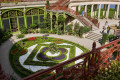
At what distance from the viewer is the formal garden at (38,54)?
41.5 ft

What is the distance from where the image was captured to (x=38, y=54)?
49.4 ft

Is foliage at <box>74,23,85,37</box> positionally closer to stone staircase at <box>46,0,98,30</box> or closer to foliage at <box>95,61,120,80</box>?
stone staircase at <box>46,0,98,30</box>

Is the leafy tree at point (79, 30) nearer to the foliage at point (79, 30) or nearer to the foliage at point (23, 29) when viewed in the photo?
the foliage at point (79, 30)

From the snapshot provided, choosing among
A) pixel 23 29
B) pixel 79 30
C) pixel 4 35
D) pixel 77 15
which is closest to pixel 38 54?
pixel 4 35

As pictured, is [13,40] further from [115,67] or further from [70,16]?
[115,67]

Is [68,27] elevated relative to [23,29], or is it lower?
elevated

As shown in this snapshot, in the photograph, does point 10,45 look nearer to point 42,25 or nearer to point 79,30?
point 42,25

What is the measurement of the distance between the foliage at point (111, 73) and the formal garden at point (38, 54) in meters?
7.48

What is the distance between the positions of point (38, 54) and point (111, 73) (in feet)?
34.7

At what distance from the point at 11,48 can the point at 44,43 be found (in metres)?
4.25

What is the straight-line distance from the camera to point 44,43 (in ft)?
60.2


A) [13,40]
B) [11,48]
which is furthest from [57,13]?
[11,48]

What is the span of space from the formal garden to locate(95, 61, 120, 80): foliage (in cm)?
748

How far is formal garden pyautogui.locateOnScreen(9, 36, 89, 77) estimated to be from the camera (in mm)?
12641
